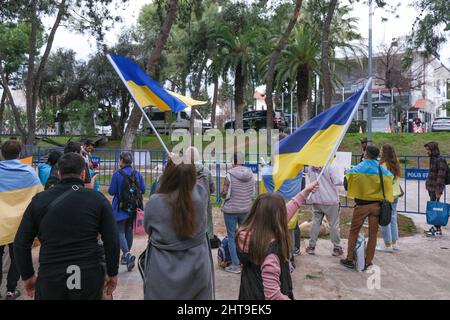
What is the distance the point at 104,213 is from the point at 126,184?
2681 millimetres

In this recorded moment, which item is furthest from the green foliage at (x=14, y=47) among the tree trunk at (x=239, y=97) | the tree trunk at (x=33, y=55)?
the tree trunk at (x=239, y=97)

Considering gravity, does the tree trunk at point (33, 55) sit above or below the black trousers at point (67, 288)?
above

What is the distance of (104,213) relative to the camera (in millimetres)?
3309

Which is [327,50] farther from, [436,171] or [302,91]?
[302,91]

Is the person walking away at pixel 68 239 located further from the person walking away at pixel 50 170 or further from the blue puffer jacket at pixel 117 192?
the blue puffer jacket at pixel 117 192

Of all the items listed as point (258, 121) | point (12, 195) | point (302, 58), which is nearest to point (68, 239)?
point (12, 195)

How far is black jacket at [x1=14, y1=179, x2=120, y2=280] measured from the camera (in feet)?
10.4

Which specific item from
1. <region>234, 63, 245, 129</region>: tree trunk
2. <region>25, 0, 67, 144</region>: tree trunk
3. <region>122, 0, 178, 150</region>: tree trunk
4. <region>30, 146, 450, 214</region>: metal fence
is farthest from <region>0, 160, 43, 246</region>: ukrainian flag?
<region>234, 63, 245, 129</region>: tree trunk

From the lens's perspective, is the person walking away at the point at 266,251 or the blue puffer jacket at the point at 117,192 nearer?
the person walking away at the point at 266,251

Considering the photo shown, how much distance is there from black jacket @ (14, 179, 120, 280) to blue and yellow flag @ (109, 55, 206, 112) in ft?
8.72

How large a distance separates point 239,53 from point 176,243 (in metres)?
27.7

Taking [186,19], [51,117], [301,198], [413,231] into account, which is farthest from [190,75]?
[301,198]

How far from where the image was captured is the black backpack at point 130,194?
587 cm

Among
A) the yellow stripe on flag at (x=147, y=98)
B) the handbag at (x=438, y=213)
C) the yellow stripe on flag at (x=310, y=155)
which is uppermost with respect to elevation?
the yellow stripe on flag at (x=147, y=98)
